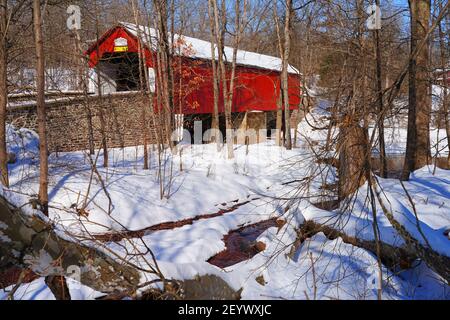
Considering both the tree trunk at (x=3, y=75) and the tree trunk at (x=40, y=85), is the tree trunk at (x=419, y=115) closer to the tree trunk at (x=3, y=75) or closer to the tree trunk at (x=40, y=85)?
the tree trunk at (x=40, y=85)

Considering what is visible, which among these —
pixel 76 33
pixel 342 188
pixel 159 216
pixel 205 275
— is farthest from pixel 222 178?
pixel 205 275

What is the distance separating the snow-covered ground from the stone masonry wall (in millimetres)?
647

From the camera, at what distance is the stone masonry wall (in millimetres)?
12703

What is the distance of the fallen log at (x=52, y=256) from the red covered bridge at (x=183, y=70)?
10.1 metres

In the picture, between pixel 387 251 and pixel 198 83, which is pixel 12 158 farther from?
pixel 387 251

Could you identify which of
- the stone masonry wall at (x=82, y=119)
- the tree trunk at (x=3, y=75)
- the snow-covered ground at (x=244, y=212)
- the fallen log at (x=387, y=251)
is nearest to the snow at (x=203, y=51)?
the stone masonry wall at (x=82, y=119)

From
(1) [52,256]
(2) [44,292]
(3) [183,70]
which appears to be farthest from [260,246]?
(3) [183,70]

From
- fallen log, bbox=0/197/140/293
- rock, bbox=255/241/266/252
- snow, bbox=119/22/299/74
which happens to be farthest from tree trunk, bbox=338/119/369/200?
snow, bbox=119/22/299/74

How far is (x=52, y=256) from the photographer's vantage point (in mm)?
2662

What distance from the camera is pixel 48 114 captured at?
13031 millimetres

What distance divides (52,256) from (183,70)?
1295 cm

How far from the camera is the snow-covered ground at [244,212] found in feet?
12.7
